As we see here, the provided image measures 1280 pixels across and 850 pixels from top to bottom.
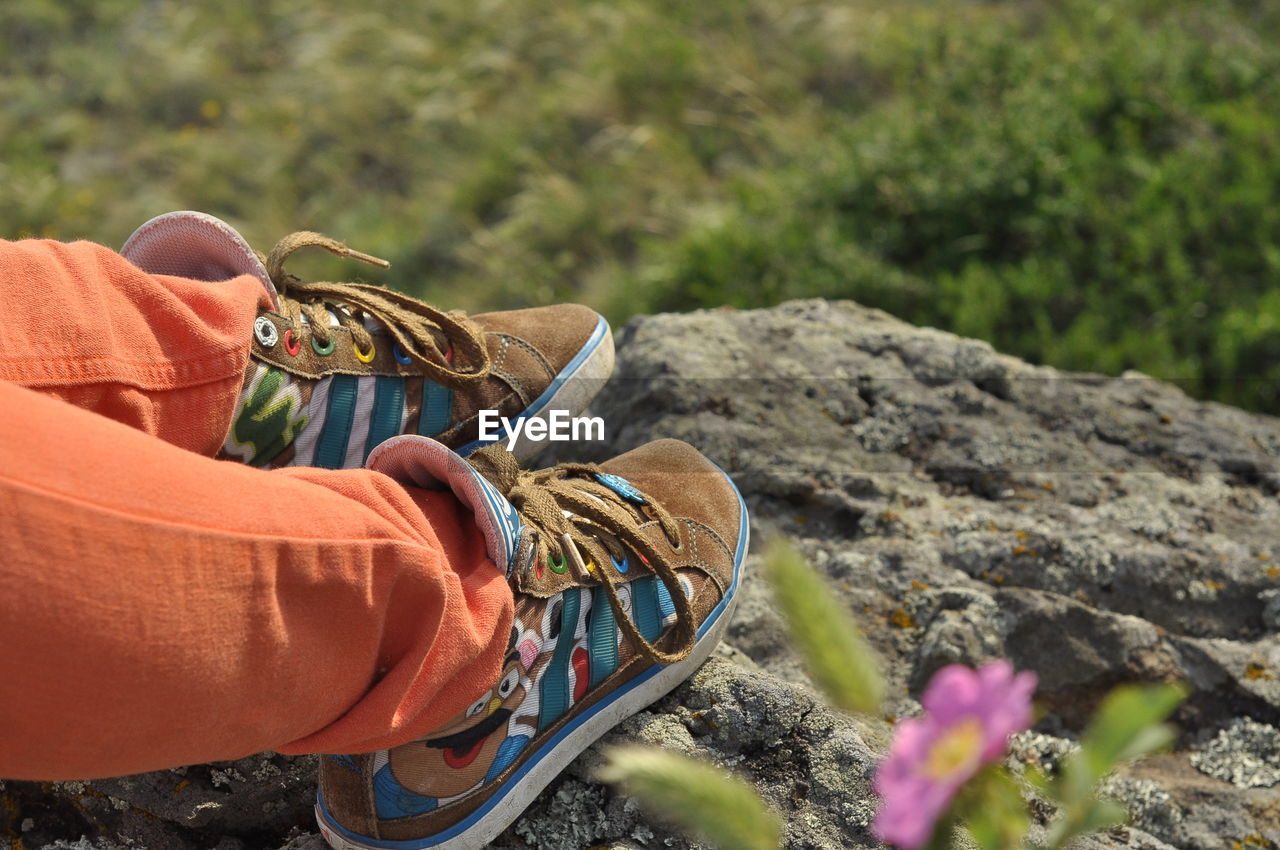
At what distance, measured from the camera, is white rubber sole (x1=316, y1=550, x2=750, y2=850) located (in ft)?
4.80

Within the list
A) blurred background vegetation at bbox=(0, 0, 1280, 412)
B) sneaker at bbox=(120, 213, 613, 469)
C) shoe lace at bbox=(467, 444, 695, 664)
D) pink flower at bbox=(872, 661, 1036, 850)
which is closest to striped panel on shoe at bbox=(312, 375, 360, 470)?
sneaker at bbox=(120, 213, 613, 469)

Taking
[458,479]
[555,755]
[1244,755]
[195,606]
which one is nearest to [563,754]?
[555,755]

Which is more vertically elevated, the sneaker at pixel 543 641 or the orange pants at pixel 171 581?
the orange pants at pixel 171 581

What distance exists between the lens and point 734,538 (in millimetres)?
1892

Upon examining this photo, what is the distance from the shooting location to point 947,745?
484 mm

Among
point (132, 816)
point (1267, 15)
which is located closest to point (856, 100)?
point (1267, 15)

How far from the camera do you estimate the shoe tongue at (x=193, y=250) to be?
71.9 inches

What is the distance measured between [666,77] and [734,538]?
4.47 metres

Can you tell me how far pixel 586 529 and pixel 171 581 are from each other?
0.73 metres

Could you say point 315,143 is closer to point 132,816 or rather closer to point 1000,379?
point 1000,379

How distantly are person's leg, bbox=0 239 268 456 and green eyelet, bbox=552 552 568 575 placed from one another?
0.57 metres

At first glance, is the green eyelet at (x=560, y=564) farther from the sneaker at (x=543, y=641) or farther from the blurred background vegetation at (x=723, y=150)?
the blurred background vegetation at (x=723, y=150)

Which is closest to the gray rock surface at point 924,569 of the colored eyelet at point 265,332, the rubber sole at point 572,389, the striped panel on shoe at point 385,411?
the rubber sole at point 572,389

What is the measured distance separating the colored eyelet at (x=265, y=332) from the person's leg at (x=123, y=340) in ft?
0.34
